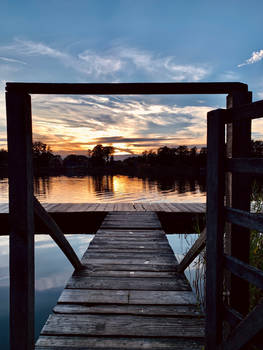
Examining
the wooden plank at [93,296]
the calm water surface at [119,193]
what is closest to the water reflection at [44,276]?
the wooden plank at [93,296]

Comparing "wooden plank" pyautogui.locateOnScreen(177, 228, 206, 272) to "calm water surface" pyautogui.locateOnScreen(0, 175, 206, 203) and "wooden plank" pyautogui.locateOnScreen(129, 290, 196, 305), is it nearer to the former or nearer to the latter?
"wooden plank" pyautogui.locateOnScreen(129, 290, 196, 305)

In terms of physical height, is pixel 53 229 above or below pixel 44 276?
above

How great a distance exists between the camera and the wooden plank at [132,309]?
2480 millimetres

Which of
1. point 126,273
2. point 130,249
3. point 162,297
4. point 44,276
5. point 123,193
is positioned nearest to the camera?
point 162,297

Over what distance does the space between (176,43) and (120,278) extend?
27.7 ft

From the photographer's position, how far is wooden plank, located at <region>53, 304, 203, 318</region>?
248cm

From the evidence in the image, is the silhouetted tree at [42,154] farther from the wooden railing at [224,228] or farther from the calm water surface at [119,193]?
the wooden railing at [224,228]

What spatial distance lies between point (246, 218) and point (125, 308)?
6.43 feet

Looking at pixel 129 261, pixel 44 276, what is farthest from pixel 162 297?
pixel 44 276

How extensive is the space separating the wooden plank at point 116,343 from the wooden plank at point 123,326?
0.17 ft

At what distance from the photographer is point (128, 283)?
10.5 feet

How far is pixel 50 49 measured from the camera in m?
11.4

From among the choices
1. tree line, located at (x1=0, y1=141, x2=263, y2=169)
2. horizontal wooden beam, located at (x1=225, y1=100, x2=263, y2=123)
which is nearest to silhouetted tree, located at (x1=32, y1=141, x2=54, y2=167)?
tree line, located at (x1=0, y1=141, x2=263, y2=169)

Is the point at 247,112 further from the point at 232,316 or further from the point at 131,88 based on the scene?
the point at 232,316
